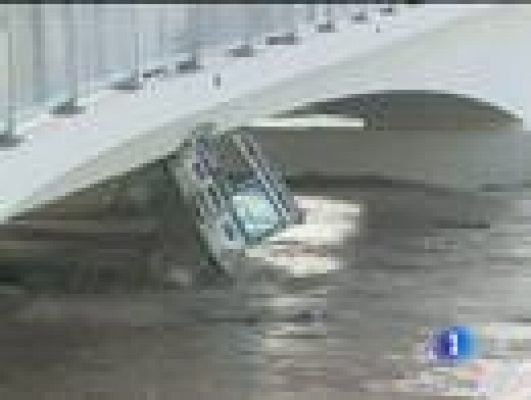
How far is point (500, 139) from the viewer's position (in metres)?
17.0

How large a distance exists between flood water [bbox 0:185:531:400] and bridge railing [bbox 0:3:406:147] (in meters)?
2.12

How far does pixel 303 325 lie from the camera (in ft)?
34.8

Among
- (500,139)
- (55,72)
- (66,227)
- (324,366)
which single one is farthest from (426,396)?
(500,139)

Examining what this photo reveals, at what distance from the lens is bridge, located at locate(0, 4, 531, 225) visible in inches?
249

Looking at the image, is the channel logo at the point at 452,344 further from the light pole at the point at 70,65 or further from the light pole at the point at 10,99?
the light pole at the point at 10,99

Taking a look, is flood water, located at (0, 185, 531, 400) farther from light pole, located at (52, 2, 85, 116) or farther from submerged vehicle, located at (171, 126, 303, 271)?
light pole, located at (52, 2, 85, 116)

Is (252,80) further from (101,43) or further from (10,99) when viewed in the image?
(10,99)

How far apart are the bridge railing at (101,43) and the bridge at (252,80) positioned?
0.05 feet

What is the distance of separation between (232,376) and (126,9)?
2.92 m

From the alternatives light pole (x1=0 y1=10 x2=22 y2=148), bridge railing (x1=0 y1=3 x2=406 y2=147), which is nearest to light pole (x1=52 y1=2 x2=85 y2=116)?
bridge railing (x1=0 y1=3 x2=406 y2=147)

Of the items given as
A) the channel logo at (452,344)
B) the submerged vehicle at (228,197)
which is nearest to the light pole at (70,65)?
the channel logo at (452,344)

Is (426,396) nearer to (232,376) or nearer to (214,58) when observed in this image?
(232,376)

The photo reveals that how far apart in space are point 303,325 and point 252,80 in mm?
2736

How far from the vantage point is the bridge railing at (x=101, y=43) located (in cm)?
610
